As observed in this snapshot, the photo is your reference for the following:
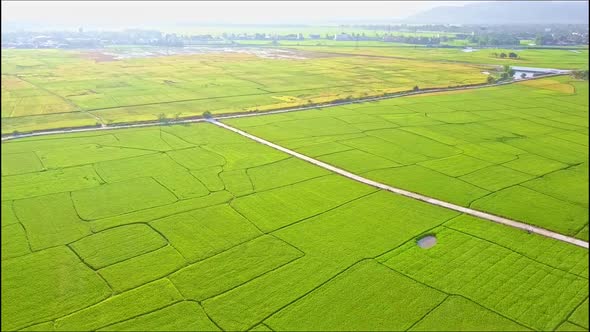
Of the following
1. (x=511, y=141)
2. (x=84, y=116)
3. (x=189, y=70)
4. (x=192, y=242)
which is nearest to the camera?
(x=192, y=242)

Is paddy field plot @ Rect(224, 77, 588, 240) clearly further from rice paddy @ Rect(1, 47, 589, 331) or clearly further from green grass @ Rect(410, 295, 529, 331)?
green grass @ Rect(410, 295, 529, 331)

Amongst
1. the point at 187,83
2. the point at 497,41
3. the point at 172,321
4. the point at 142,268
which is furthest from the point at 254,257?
the point at 497,41

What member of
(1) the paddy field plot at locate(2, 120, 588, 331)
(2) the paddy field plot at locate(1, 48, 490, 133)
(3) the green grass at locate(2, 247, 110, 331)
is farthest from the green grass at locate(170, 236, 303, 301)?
(2) the paddy field plot at locate(1, 48, 490, 133)

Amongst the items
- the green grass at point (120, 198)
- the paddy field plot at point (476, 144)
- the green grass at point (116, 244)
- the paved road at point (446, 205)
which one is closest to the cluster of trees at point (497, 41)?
the paddy field plot at point (476, 144)

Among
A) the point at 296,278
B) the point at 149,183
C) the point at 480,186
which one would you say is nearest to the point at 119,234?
the point at 149,183

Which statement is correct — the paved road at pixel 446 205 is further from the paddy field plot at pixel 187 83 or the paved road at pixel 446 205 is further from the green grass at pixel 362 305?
the paddy field plot at pixel 187 83

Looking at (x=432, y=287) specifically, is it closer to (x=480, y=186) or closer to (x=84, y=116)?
(x=480, y=186)

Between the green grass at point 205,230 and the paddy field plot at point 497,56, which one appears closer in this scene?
the green grass at point 205,230
